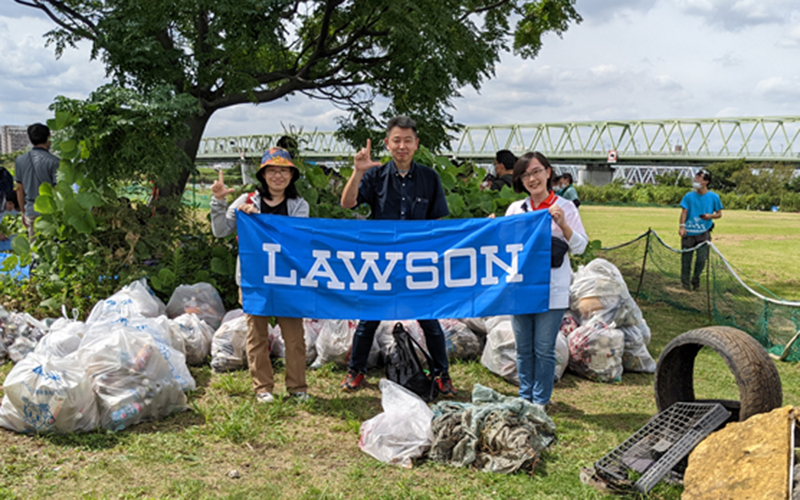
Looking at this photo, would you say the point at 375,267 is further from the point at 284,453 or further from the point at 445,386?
the point at 284,453

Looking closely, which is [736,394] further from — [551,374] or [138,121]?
[138,121]

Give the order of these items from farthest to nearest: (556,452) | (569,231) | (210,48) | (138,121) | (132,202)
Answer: (210,48) < (132,202) < (138,121) < (569,231) < (556,452)

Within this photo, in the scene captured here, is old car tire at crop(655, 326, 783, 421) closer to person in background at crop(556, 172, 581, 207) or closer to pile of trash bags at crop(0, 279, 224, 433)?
pile of trash bags at crop(0, 279, 224, 433)

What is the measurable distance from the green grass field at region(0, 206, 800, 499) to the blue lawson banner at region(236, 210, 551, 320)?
73cm

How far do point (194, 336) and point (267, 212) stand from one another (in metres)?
1.45

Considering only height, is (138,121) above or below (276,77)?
below

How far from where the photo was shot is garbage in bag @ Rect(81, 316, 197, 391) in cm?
413

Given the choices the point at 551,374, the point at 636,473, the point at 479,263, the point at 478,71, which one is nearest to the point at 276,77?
the point at 478,71

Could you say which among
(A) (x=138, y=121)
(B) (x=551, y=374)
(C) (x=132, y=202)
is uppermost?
(A) (x=138, y=121)

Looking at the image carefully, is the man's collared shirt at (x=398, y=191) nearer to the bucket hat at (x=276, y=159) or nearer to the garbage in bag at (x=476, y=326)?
the bucket hat at (x=276, y=159)

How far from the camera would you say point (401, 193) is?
4.34 m

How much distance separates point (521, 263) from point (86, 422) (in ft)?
9.76

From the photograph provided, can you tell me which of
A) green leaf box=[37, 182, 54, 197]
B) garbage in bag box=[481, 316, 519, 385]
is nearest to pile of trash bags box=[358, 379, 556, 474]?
garbage in bag box=[481, 316, 519, 385]

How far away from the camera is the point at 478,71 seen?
9.66 meters
